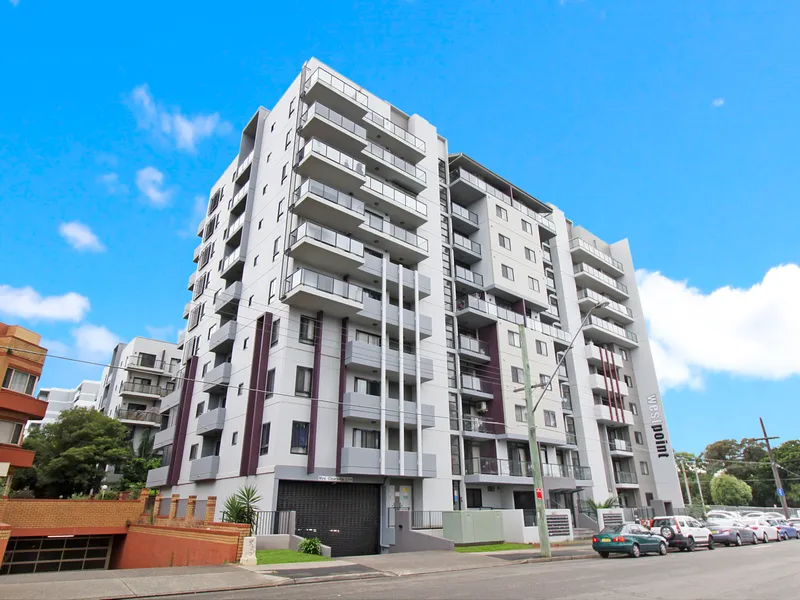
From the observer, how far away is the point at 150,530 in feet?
83.0

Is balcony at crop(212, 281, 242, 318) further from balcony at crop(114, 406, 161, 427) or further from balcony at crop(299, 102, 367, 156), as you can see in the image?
balcony at crop(114, 406, 161, 427)

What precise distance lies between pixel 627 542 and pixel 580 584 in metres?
11.0

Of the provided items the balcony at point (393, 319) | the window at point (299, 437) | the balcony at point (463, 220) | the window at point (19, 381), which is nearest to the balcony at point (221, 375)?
the window at point (299, 437)

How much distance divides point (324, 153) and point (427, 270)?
1104cm

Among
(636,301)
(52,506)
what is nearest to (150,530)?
(52,506)

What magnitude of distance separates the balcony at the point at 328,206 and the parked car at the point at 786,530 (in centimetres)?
3527

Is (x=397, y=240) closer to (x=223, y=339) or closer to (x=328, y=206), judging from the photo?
(x=328, y=206)

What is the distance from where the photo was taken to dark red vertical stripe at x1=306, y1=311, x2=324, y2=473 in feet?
88.2

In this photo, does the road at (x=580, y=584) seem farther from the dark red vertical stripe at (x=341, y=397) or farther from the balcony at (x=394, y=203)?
the balcony at (x=394, y=203)

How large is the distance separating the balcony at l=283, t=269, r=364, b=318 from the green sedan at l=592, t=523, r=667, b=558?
55.2 feet

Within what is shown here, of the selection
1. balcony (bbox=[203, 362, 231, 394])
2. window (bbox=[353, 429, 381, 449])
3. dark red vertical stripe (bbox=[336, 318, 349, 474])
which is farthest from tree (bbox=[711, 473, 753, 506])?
balcony (bbox=[203, 362, 231, 394])

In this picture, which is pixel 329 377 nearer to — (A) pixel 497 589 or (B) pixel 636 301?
(A) pixel 497 589

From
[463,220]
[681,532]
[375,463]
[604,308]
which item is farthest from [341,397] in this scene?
[604,308]

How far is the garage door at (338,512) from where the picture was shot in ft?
86.7
